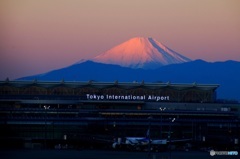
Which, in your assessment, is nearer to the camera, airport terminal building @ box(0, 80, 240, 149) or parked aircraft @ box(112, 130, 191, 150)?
parked aircraft @ box(112, 130, 191, 150)

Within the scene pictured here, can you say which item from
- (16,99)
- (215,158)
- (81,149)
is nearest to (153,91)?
(16,99)

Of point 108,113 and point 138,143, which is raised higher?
point 108,113

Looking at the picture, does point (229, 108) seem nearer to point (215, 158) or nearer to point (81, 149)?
point (81, 149)

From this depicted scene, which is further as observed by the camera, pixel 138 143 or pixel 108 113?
pixel 108 113

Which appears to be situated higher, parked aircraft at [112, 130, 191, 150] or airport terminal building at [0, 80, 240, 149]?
airport terminal building at [0, 80, 240, 149]

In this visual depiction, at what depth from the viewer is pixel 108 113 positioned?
165 meters

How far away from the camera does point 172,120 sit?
150 meters

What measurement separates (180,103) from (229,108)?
27.8ft

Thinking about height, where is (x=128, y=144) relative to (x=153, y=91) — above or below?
below

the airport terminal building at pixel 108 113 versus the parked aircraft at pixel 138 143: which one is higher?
the airport terminal building at pixel 108 113

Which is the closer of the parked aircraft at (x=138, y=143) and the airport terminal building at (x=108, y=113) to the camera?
the parked aircraft at (x=138, y=143)

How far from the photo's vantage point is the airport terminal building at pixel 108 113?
14262 cm

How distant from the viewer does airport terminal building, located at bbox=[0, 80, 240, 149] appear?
14262 centimetres

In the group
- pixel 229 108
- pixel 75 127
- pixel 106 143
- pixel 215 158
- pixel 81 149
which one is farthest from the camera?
pixel 229 108
